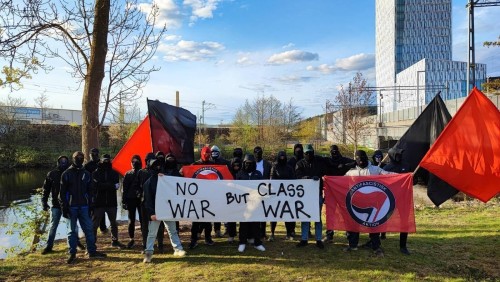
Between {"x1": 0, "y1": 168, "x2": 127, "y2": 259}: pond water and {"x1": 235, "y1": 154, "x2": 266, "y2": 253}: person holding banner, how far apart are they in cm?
497

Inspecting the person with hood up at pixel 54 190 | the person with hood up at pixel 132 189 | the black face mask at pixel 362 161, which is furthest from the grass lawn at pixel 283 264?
the black face mask at pixel 362 161

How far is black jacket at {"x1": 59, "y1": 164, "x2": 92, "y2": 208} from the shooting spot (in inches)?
290

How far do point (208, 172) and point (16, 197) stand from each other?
881 inches

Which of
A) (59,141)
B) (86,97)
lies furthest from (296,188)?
(59,141)

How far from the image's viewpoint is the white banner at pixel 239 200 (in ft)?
24.8

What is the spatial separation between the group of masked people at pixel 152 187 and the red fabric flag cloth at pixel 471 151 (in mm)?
1196

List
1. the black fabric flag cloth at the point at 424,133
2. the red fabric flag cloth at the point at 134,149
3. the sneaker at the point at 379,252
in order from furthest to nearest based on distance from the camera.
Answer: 1. the red fabric flag cloth at the point at 134,149
2. the black fabric flag cloth at the point at 424,133
3. the sneaker at the point at 379,252

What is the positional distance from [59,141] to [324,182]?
48.6m

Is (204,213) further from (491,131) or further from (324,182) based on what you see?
(491,131)

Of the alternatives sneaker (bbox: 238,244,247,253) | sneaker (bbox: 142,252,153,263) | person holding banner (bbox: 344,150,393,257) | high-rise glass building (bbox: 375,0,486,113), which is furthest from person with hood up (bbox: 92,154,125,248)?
high-rise glass building (bbox: 375,0,486,113)

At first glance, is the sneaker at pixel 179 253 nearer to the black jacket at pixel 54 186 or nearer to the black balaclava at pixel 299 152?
the black jacket at pixel 54 186

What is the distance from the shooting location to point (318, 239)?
7.97 m

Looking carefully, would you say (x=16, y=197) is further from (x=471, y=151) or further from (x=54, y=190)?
(x=471, y=151)

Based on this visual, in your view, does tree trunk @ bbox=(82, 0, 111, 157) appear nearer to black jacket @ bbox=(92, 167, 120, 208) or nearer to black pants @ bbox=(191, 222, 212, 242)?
black jacket @ bbox=(92, 167, 120, 208)
